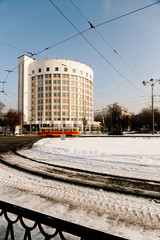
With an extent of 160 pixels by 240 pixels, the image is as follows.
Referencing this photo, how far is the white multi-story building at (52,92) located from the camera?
67.5 metres

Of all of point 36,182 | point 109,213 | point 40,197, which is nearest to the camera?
point 109,213

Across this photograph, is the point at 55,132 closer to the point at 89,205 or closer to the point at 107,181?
the point at 107,181

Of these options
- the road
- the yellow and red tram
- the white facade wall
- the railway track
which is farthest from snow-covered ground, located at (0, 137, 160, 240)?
the white facade wall

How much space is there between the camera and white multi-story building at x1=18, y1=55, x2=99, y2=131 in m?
67.5

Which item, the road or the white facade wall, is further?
the white facade wall

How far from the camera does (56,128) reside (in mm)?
37500

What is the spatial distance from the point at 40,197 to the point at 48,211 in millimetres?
770

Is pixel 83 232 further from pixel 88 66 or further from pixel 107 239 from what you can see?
pixel 88 66

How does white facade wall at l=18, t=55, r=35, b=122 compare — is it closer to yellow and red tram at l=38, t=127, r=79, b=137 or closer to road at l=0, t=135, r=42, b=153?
yellow and red tram at l=38, t=127, r=79, b=137

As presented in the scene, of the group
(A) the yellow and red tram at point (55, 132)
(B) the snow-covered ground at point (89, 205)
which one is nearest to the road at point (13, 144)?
(B) the snow-covered ground at point (89, 205)

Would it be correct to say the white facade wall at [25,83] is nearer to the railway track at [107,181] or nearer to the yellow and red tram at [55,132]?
the yellow and red tram at [55,132]

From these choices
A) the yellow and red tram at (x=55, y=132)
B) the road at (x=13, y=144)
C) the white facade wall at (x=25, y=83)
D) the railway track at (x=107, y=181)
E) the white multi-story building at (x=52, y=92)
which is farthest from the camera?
the white facade wall at (x=25, y=83)

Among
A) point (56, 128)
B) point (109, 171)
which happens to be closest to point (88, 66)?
point (56, 128)

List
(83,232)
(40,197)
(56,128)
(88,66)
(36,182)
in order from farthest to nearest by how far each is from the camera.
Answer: (88,66) → (56,128) → (36,182) → (40,197) → (83,232)
